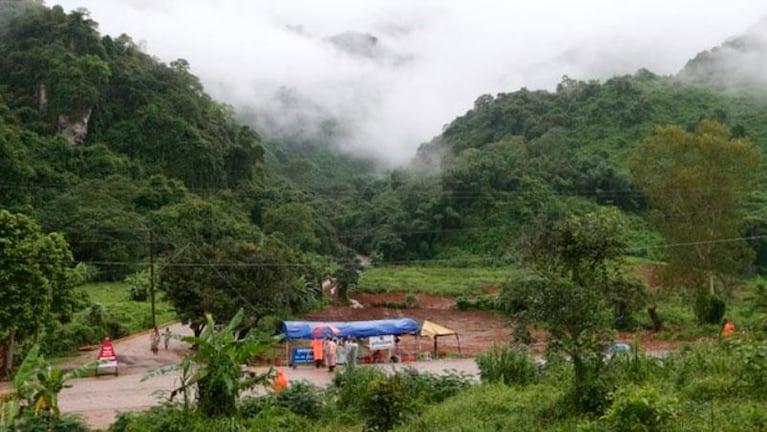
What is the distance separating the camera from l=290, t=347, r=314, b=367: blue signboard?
20938 millimetres

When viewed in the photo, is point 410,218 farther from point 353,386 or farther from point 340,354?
point 353,386

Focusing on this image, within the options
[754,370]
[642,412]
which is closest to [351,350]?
[754,370]

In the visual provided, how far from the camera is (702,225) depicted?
28.2m

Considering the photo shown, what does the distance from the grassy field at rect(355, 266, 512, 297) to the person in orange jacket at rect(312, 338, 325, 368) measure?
21330mm

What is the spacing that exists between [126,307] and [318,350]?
15544 millimetres

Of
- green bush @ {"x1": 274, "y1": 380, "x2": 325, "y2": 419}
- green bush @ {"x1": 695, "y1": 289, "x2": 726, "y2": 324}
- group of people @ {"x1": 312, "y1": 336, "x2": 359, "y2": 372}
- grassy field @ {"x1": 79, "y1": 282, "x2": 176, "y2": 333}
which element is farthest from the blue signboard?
green bush @ {"x1": 695, "y1": 289, "x2": 726, "y2": 324}

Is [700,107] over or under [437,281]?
over

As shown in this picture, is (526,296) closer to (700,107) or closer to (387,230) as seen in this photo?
(387,230)

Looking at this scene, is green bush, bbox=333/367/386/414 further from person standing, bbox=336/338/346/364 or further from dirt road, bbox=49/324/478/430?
person standing, bbox=336/338/346/364

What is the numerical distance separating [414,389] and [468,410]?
2.85 meters

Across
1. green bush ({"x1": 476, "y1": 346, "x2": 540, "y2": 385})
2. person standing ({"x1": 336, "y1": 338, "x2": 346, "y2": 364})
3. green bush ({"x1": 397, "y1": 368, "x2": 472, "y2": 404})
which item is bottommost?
person standing ({"x1": 336, "y1": 338, "x2": 346, "y2": 364})

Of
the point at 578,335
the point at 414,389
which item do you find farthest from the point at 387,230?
the point at 578,335

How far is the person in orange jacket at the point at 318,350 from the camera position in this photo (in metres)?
20.8

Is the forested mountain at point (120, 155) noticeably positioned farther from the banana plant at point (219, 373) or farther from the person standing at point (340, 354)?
the banana plant at point (219, 373)
